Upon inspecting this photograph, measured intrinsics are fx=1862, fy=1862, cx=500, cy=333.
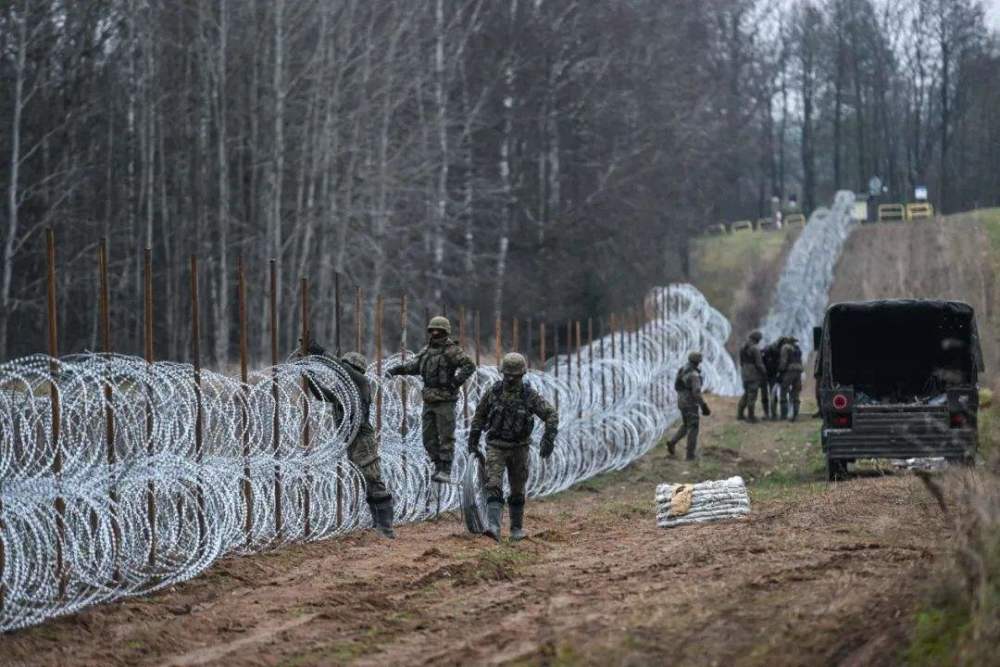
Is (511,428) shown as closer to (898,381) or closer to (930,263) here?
(898,381)

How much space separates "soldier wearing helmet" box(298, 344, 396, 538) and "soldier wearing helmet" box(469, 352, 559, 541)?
3.04 feet

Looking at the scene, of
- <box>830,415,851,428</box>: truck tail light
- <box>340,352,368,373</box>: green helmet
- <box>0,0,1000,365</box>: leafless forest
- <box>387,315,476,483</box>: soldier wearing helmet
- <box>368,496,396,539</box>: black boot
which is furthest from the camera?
<box>0,0,1000,365</box>: leafless forest

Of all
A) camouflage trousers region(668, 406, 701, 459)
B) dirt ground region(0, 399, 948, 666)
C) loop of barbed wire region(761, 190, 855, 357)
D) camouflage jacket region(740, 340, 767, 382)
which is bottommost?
dirt ground region(0, 399, 948, 666)

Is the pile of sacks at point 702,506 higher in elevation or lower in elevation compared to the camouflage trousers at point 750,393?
lower

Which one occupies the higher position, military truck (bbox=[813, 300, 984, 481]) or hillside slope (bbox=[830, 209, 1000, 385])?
hillside slope (bbox=[830, 209, 1000, 385])

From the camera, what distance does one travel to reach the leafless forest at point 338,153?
36656 millimetres

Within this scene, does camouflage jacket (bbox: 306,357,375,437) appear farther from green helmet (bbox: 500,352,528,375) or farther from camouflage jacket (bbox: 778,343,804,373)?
camouflage jacket (bbox: 778,343,804,373)

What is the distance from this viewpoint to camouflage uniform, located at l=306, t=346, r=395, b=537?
51.2 feet

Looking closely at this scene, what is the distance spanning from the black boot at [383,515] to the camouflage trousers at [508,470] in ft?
3.09

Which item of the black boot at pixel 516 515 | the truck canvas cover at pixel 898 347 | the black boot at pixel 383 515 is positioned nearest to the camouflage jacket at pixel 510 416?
the black boot at pixel 516 515

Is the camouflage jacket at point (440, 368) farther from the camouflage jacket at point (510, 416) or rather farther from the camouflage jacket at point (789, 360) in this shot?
the camouflage jacket at point (789, 360)

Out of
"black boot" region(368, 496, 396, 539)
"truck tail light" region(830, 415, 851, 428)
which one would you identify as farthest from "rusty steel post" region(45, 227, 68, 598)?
"truck tail light" region(830, 415, 851, 428)

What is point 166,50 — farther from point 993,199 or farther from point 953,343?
point 993,199

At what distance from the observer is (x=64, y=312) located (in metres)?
38.6
